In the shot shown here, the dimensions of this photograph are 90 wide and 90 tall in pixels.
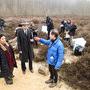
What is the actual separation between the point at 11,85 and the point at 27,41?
1548 millimetres

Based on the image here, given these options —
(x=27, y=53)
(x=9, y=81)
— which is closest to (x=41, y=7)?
(x=27, y=53)

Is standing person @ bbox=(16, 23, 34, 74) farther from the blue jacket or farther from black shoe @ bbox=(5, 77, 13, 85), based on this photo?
the blue jacket

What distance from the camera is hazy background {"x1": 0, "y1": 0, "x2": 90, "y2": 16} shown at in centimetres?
5316

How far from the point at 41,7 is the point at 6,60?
4682 cm

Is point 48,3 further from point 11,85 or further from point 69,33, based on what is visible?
point 11,85

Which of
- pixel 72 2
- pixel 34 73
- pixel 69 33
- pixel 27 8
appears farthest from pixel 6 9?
pixel 34 73

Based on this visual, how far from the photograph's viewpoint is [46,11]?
179 ft

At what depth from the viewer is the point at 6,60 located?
362 inches

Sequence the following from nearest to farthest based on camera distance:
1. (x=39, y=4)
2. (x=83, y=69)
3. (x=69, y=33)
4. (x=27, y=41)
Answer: (x=27, y=41) → (x=83, y=69) → (x=69, y=33) → (x=39, y=4)

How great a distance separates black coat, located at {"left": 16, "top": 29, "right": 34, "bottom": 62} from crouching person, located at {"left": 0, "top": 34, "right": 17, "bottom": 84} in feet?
2.10

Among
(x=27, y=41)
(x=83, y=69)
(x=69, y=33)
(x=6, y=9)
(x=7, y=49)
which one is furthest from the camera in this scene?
(x=6, y=9)

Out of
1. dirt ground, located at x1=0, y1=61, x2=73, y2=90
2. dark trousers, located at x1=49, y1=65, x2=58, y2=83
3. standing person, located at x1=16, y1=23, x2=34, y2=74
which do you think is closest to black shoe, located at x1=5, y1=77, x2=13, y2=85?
dirt ground, located at x1=0, y1=61, x2=73, y2=90

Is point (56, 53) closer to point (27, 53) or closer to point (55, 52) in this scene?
point (55, 52)

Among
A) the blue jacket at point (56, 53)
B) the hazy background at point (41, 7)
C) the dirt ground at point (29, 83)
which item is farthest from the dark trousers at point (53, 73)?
the hazy background at point (41, 7)
